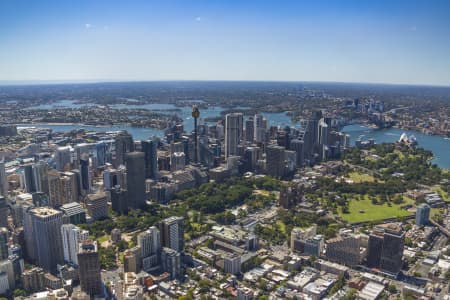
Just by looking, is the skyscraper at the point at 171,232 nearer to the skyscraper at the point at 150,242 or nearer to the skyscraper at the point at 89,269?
the skyscraper at the point at 150,242

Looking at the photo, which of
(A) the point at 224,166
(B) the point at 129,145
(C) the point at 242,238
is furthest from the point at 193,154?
(C) the point at 242,238

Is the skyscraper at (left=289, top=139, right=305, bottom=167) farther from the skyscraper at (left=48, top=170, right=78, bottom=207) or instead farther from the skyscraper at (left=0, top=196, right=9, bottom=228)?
the skyscraper at (left=0, top=196, right=9, bottom=228)

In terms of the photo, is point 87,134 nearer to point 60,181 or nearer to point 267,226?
point 60,181

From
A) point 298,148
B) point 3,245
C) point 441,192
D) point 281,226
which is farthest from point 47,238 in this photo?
point 441,192

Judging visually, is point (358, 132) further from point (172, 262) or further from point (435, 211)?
point (172, 262)

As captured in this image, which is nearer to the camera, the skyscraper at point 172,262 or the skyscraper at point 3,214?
the skyscraper at point 172,262

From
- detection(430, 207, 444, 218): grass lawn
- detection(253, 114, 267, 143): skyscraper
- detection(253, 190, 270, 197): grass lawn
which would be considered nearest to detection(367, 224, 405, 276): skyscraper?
detection(430, 207, 444, 218): grass lawn

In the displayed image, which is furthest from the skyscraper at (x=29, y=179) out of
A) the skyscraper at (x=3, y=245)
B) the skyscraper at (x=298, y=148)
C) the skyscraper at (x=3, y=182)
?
the skyscraper at (x=298, y=148)
